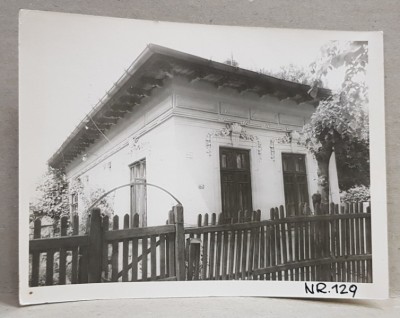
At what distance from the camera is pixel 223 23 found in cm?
84

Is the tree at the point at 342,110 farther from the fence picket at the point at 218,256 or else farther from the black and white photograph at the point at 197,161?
the fence picket at the point at 218,256

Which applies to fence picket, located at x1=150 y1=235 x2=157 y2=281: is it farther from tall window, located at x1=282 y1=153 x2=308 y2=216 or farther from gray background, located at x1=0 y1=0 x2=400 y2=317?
tall window, located at x1=282 y1=153 x2=308 y2=216

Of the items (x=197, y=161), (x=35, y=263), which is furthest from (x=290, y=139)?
(x=35, y=263)

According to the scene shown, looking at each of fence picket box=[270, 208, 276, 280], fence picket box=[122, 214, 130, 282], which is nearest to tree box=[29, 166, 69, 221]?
fence picket box=[122, 214, 130, 282]

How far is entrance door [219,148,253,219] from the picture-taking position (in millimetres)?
777

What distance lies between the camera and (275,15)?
848 mm

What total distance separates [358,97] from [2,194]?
0.72 metres

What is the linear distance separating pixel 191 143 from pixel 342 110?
0.31 meters

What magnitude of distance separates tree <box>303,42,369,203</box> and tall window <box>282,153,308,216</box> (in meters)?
0.04

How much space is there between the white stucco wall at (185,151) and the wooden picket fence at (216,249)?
0.03 m

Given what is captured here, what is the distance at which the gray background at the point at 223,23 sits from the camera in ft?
2.40

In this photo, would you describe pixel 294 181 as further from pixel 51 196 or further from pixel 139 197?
pixel 51 196

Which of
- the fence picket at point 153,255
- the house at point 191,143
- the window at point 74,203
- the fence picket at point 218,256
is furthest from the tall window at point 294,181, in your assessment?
the window at point 74,203

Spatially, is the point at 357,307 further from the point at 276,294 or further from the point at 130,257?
the point at 130,257
